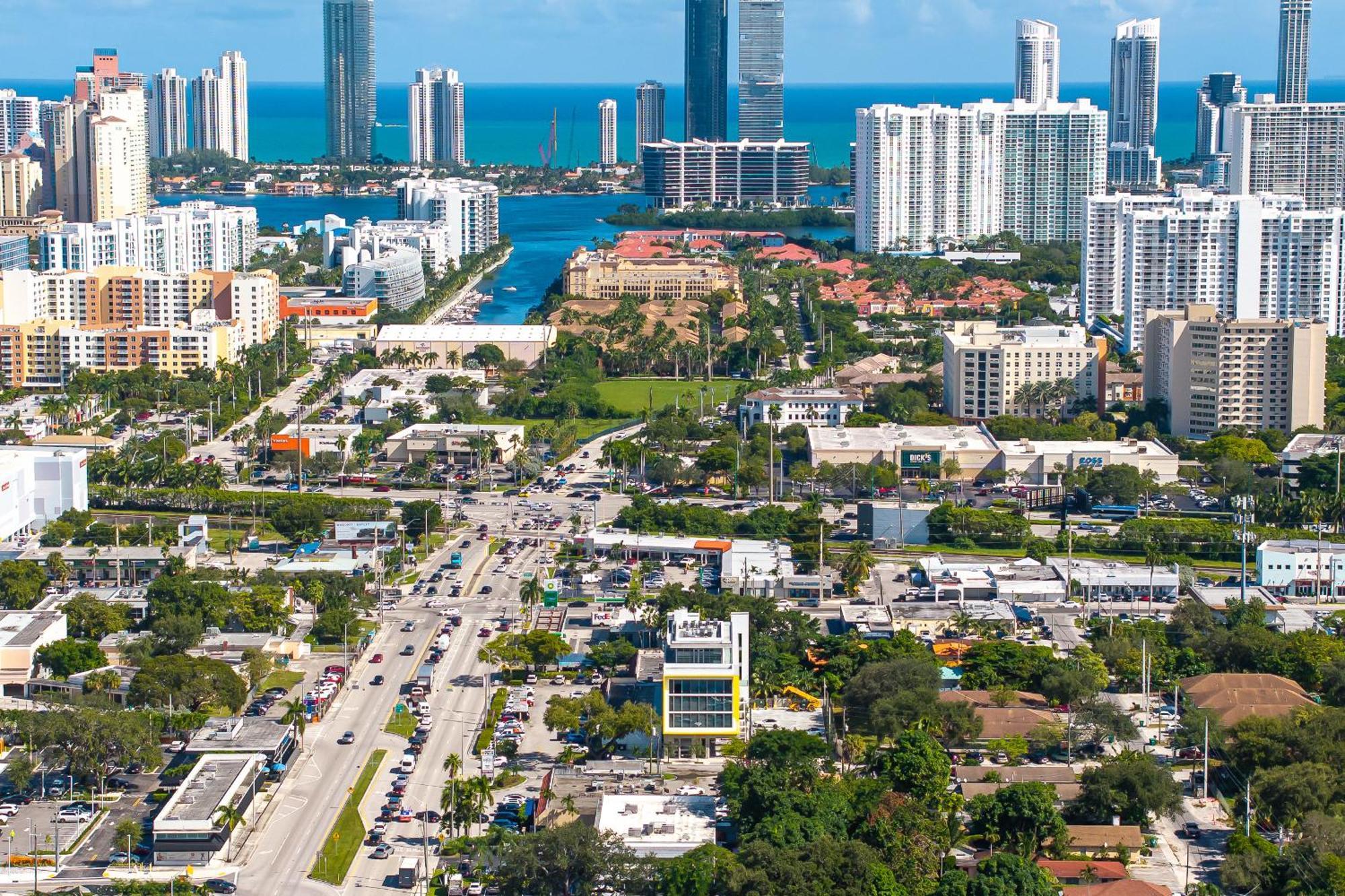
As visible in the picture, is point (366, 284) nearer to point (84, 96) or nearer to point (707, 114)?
point (84, 96)

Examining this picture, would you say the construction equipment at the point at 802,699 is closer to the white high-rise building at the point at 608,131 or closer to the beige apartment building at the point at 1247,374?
the beige apartment building at the point at 1247,374

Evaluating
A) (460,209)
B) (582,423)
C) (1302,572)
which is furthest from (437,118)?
(1302,572)

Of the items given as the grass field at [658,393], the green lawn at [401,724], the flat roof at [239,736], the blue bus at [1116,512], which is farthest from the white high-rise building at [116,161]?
the flat roof at [239,736]

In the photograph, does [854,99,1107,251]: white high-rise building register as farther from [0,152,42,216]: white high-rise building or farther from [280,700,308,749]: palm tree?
[280,700,308,749]: palm tree

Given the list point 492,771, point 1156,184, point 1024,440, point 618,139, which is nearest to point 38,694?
point 492,771

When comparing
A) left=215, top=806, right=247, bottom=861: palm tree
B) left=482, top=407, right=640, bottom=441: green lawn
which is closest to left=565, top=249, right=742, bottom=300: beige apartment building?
left=482, top=407, right=640, bottom=441: green lawn

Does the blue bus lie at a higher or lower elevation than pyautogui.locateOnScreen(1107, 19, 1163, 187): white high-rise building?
lower
